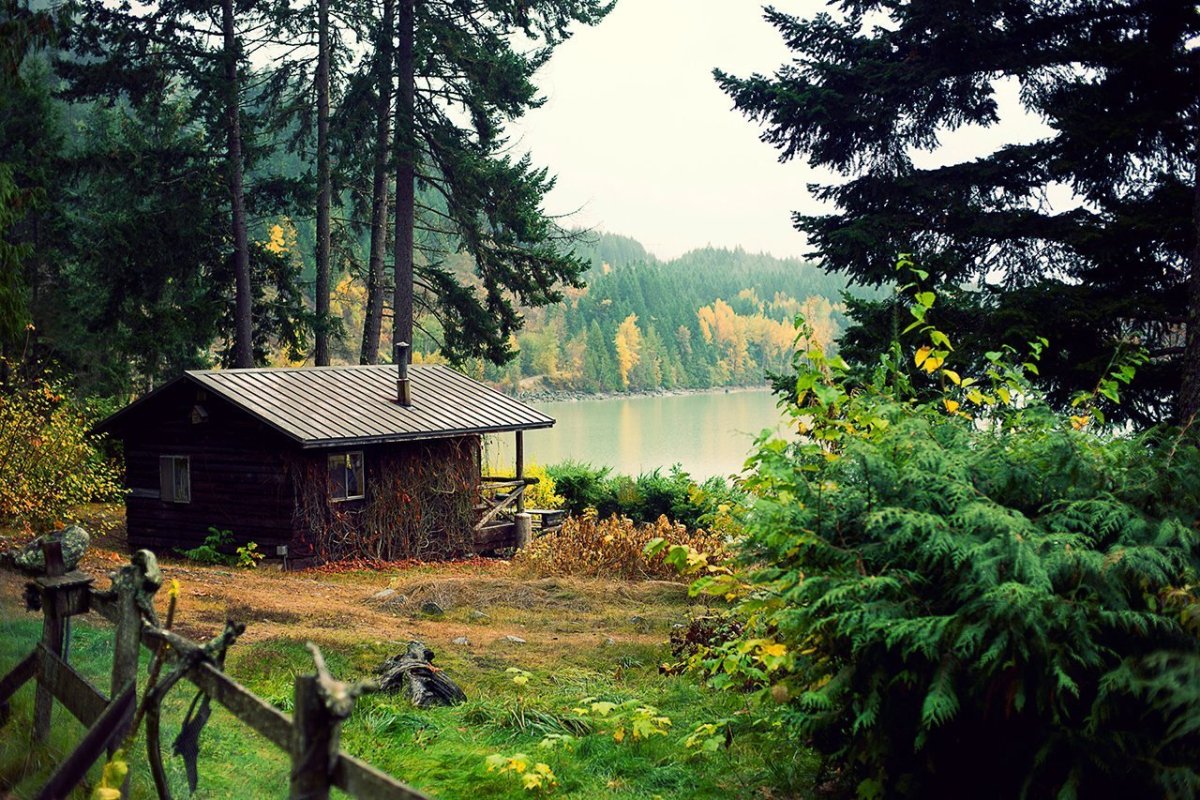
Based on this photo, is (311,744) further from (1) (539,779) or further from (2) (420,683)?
(2) (420,683)

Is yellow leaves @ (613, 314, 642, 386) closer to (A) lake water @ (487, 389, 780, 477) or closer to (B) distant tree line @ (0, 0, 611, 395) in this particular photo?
(A) lake water @ (487, 389, 780, 477)

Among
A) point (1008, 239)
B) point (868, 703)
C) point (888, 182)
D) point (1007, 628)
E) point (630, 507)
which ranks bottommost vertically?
point (630, 507)

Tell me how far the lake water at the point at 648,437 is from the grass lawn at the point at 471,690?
998cm

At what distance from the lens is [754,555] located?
5.41 m

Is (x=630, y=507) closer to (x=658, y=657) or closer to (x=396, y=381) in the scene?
(x=396, y=381)

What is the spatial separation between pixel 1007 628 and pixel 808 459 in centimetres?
144

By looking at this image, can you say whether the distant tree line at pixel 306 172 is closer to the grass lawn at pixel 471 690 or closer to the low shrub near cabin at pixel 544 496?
the low shrub near cabin at pixel 544 496

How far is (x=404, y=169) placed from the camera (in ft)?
94.8

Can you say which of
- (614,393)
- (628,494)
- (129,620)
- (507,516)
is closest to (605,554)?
(507,516)

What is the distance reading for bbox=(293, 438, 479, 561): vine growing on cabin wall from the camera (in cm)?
2006

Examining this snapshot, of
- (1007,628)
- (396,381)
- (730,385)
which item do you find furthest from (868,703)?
(730,385)

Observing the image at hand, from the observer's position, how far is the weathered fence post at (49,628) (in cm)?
518

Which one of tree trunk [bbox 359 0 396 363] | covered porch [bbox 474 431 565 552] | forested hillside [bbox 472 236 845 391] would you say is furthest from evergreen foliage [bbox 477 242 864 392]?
covered porch [bbox 474 431 565 552]

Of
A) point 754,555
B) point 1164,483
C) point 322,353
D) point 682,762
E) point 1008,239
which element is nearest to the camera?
point 1164,483
